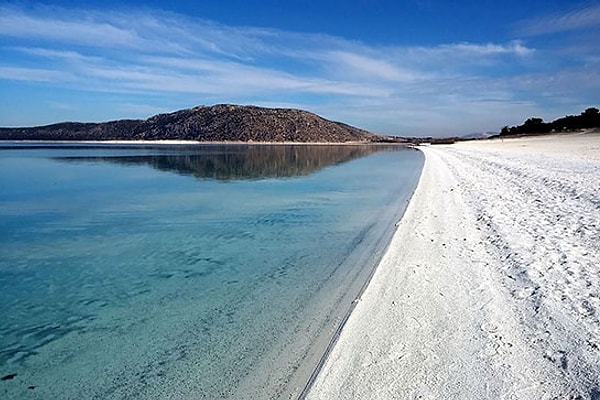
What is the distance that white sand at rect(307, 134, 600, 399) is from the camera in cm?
362

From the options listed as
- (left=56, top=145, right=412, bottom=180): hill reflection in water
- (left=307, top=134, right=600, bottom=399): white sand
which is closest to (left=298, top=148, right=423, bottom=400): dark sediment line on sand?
(left=307, top=134, right=600, bottom=399): white sand

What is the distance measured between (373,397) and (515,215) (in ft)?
28.3

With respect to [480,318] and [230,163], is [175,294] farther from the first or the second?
[230,163]

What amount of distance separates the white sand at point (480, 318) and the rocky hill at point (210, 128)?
136981 millimetres

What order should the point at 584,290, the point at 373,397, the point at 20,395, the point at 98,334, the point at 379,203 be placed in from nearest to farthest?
the point at 373,397
the point at 20,395
the point at 98,334
the point at 584,290
the point at 379,203

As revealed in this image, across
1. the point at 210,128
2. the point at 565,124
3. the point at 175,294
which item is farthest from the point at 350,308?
the point at 210,128

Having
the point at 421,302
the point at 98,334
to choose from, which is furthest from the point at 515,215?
the point at 98,334

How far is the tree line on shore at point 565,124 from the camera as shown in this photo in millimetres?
75188

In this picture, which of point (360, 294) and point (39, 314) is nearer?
point (39, 314)

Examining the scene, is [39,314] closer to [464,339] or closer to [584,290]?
[464,339]

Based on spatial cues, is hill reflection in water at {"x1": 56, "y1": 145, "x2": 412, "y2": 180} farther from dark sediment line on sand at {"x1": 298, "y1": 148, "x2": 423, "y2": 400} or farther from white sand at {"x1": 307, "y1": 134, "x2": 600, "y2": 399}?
white sand at {"x1": 307, "y1": 134, "x2": 600, "y2": 399}

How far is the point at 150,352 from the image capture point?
4555 mm

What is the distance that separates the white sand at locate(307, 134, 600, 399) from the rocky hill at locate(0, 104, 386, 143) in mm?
136981

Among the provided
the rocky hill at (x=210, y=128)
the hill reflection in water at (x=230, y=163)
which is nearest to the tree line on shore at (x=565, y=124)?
the hill reflection in water at (x=230, y=163)
